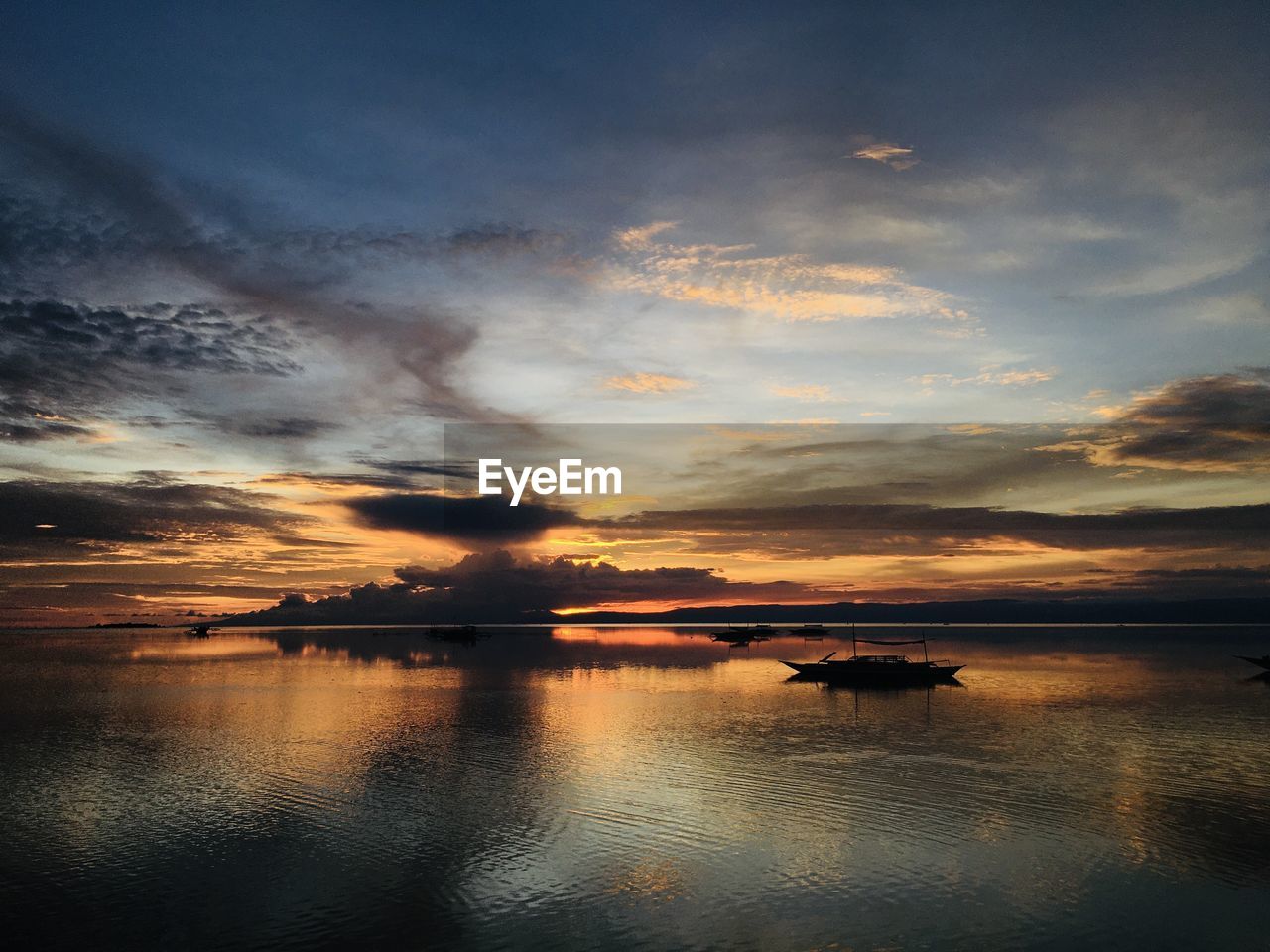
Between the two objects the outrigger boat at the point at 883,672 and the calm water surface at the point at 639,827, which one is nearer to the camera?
the calm water surface at the point at 639,827

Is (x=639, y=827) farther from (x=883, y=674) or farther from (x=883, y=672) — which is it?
(x=883, y=672)

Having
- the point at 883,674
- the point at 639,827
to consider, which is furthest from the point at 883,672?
the point at 639,827

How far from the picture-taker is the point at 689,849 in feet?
94.0

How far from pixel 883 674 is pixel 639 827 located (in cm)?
6086

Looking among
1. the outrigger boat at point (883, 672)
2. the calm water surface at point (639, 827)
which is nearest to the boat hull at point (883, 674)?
the outrigger boat at point (883, 672)

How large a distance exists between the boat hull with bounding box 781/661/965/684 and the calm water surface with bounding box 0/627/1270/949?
18.8m

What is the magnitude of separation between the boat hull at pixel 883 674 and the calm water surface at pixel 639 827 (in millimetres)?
18802

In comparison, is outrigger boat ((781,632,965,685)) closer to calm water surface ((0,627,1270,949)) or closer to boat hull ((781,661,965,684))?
boat hull ((781,661,965,684))

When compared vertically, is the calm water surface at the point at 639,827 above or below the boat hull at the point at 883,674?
above

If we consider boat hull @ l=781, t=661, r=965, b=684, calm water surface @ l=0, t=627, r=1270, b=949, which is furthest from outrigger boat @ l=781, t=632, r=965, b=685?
calm water surface @ l=0, t=627, r=1270, b=949

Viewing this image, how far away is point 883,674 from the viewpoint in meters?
86.2

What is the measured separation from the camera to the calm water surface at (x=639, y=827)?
73.9 ft

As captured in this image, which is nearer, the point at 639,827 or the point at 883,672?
the point at 639,827

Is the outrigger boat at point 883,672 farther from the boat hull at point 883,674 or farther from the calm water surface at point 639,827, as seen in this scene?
the calm water surface at point 639,827
